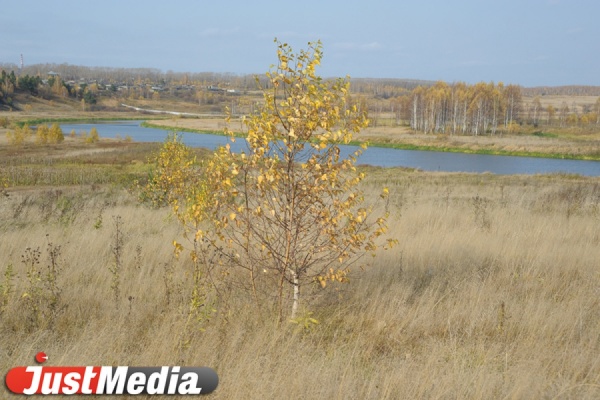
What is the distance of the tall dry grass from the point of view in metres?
3.89

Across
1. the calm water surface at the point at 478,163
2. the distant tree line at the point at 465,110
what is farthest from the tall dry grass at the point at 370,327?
the distant tree line at the point at 465,110

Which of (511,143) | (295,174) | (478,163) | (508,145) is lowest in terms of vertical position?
(478,163)

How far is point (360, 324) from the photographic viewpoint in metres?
5.07

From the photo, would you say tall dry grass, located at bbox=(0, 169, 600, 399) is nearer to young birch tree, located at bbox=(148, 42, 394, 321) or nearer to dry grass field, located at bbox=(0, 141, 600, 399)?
dry grass field, located at bbox=(0, 141, 600, 399)

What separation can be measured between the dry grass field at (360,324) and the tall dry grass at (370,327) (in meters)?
0.02

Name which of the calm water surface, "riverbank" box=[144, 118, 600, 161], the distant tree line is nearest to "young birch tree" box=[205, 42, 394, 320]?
the calm water surface

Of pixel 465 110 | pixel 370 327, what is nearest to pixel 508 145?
pixel 465 110

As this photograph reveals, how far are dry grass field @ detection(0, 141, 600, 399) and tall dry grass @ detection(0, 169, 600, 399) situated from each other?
16 millimetres

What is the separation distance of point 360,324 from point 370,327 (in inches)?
3.7

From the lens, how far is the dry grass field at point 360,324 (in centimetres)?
390

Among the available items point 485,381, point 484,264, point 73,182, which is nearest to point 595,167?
point 73,182

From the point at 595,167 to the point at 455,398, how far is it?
53.8 m

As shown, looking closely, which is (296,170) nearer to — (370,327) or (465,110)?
(370,327)

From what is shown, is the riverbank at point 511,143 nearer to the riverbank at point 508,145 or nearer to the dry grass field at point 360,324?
the riverbank at point 508,145
